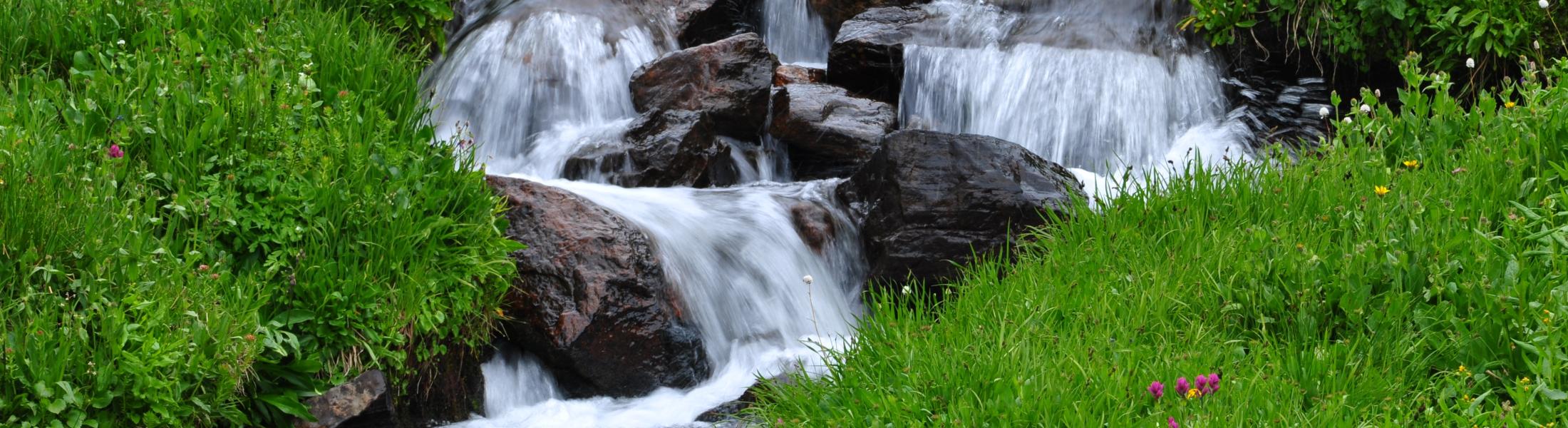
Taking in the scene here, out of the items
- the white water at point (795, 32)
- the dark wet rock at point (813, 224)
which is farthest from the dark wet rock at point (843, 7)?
the dark wet rock at point (813, 224)

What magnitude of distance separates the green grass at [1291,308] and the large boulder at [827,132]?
2616 millimetres

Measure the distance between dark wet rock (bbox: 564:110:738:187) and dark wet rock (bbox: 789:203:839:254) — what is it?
28.1 inches

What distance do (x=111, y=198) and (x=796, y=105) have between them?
4.53 m

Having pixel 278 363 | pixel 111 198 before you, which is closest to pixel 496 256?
pixel 278 363

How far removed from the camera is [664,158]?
266 inches

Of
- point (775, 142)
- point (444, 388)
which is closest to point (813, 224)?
point (775, 142)

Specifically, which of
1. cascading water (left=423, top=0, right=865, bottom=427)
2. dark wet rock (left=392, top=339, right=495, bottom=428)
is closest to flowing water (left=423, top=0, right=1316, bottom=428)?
cascading water (left=423, top=0, right=865, bottom=427)

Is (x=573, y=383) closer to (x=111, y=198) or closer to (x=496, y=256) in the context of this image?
(x=496, y=256)

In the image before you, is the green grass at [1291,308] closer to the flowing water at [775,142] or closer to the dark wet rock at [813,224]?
the flowing water at [775,142]

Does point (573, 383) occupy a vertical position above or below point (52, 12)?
below

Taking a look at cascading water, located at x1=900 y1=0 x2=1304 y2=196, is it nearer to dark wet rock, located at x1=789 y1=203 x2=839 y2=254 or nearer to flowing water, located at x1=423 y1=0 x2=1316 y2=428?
flowing water, located at x1=423 y1=0 x2=1316 y2=428

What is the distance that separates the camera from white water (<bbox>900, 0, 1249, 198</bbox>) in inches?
306

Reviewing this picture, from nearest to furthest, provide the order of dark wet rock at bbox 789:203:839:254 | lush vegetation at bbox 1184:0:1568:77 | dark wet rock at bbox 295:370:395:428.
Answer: dark wet rock at bbox 295:370:395:428
dark wet rock at bbox 789:203:839:254
lush vegetation at bbox 1184:0:1568:77

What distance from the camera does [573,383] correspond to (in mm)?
5031
